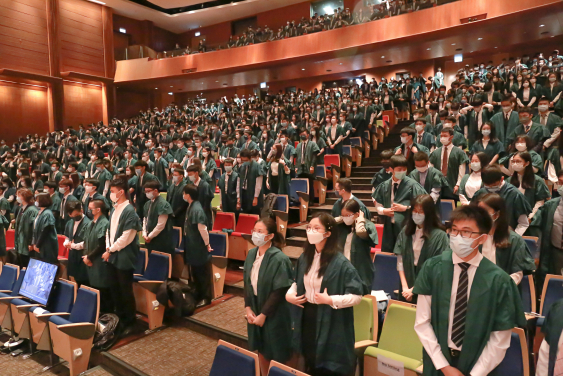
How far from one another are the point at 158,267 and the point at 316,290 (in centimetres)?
283

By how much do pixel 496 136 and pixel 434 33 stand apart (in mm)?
8248

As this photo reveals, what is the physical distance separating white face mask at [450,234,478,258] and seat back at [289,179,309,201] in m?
5.40

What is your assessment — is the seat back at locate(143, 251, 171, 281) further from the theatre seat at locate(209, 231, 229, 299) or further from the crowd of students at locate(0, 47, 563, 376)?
the theatre seat at locate(209, 231, 229, 299)

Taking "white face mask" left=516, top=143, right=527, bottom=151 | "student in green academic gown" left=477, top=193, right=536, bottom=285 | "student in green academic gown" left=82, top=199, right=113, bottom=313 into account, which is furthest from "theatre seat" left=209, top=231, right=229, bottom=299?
"white face mask" left=516, top=143, right=527, bottom=151

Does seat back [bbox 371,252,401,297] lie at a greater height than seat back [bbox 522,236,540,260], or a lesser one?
lesser

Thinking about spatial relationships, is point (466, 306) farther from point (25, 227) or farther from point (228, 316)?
point (25, 227)

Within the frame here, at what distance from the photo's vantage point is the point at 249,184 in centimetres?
689

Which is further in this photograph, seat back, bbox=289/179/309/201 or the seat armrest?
seat back, bbox=289/179/309/201

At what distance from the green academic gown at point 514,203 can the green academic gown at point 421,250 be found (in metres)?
0.81

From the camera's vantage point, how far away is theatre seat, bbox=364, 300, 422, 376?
2637mm

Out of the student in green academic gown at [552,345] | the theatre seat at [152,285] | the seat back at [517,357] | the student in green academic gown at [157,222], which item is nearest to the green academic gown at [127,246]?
the theatre seat at [152,285]

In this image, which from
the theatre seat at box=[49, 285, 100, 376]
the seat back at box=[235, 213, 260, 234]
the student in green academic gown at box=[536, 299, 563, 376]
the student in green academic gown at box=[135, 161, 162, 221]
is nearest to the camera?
the student in green academic gown at box=[536, 299, 563, 376]

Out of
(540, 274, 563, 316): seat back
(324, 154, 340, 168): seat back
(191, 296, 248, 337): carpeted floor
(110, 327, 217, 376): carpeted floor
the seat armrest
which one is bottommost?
(110, 327, 217, 376): carpeted floor

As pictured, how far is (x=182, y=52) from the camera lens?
19672 mm
